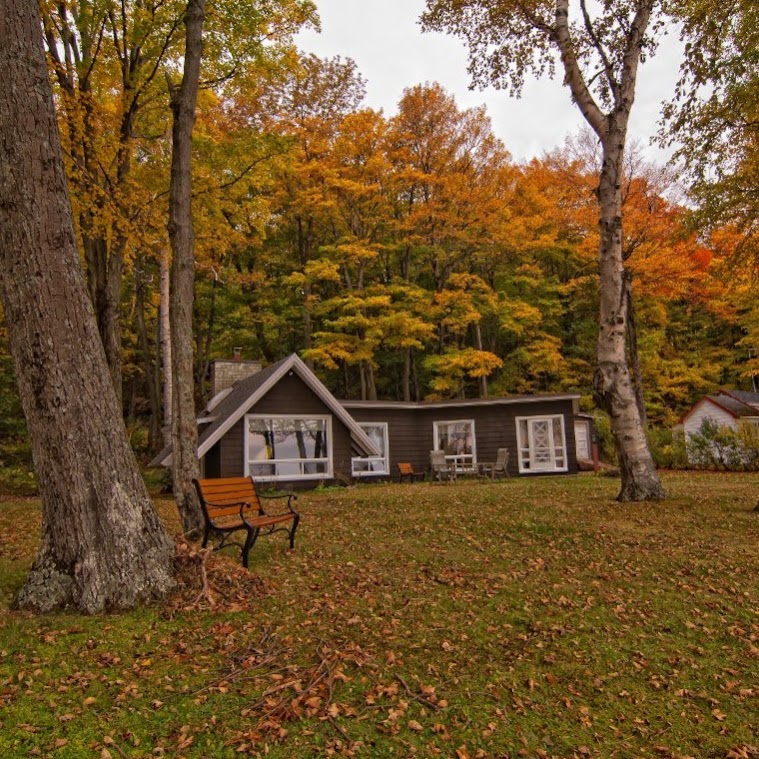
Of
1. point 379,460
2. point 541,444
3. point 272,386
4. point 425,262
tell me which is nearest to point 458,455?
point 379,460

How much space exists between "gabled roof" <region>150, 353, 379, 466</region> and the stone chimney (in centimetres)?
124

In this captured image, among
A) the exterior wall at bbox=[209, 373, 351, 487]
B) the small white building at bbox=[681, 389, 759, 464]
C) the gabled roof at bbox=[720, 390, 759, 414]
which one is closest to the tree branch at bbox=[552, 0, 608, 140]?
the exterior wall at bbox=[209, 373, 351, 487]

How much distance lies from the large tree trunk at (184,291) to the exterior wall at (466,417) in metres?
13.2

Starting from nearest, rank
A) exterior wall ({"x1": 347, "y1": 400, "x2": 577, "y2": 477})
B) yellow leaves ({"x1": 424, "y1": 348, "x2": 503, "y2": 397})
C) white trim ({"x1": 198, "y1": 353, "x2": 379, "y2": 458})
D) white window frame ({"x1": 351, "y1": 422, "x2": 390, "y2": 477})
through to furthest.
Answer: white trim ({"x1": 198, "y1": 353, "x2": 379, "y2": 458})
white window frame ({"x1": 351, "y1": 422, "x2": 390, "y2": 477})
exterior wall ({"x1": 347, "y1": 400, "x2": 577, "y2": 477})
yellow leaves ({"x1": 424, "y1": 348, "x2": 503, "y2": 397})

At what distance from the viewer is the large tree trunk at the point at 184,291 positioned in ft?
23.9

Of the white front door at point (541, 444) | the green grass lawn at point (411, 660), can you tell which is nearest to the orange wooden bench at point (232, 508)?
the green grass lawn at point (411, 660)

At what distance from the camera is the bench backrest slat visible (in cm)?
663

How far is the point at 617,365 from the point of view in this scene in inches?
403

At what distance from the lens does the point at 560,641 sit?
453 centimetres

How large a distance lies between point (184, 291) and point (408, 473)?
14.2 meters

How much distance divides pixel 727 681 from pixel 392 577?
3.07 meters

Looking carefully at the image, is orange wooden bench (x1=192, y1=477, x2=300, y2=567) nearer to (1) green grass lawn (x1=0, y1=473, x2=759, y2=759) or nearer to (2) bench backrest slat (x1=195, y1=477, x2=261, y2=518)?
(2) bench backrest slat (x1=195, y1=477, x2=261, y2=518)

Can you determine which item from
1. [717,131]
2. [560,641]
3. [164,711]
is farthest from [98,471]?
[717,131]

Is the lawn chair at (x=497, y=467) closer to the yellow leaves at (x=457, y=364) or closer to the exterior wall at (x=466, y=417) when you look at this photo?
the exterior wall at (x=466, y=417)
